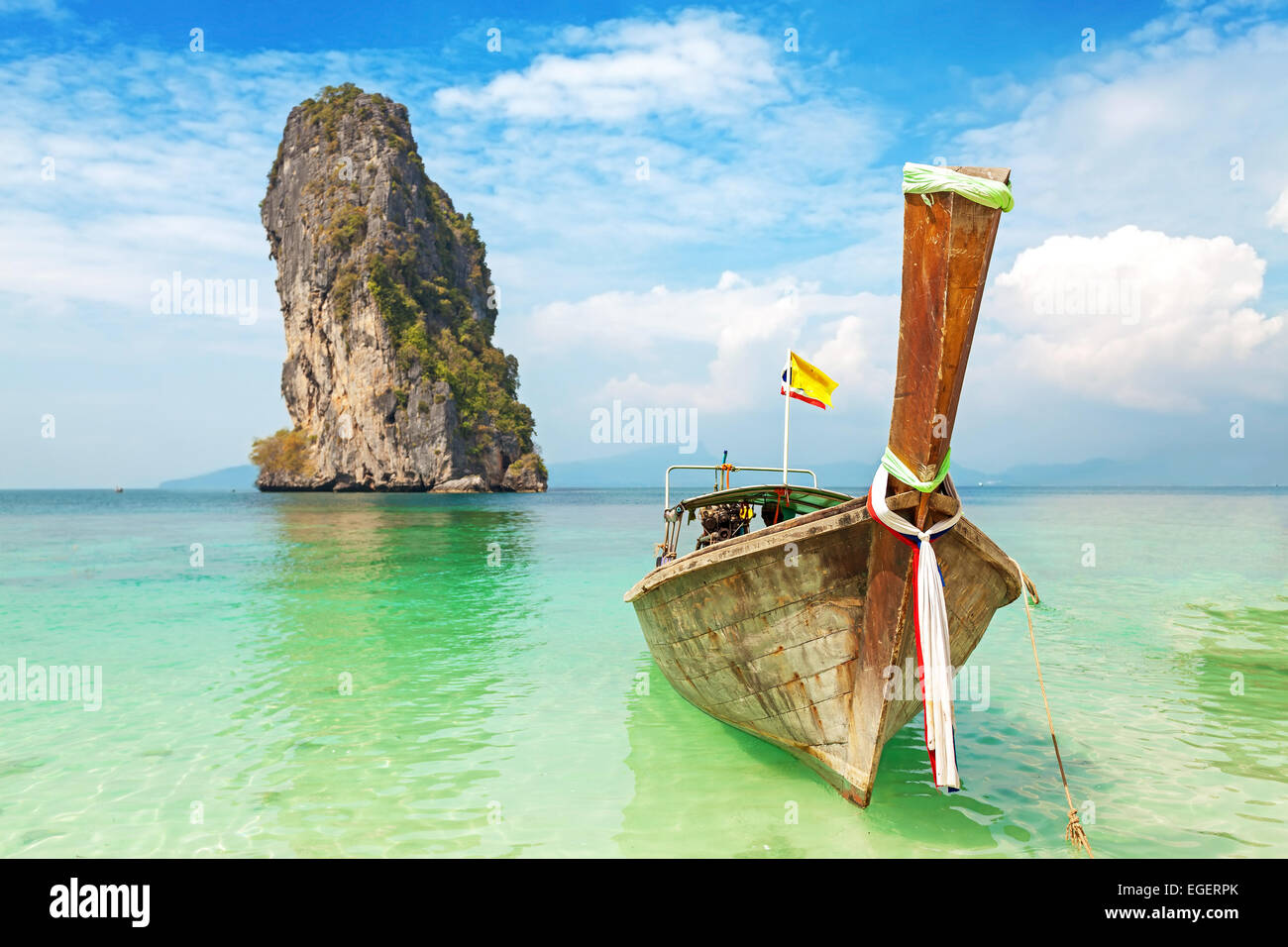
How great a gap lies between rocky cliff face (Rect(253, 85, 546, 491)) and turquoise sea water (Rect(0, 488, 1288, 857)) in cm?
6998

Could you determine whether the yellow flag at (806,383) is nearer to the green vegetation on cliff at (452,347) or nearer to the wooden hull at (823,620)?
the wooden hull at (823,620)

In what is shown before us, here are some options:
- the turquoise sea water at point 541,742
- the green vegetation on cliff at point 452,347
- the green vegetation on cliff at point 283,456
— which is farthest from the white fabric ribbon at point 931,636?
the green vegetation on cliff at point 283,456

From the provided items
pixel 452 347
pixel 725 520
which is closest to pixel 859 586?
pixel 725 520

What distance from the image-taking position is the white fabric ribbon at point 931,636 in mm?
4727

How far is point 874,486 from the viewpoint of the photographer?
4.74 metres

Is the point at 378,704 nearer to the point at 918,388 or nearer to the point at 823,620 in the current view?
the point at 823,620

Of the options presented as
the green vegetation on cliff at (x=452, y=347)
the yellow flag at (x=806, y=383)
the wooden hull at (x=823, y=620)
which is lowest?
the wooden hull at (x=823, y=620)

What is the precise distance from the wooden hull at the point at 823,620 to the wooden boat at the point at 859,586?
0.03ft

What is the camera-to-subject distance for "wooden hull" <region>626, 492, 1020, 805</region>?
16.5ft

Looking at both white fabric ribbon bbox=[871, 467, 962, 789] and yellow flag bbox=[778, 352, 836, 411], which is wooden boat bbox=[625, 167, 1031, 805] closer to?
white fabric ribbon bbox=[871, 467, 962, 789]

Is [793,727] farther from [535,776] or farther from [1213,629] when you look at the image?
[1213,629]

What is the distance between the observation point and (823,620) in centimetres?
529

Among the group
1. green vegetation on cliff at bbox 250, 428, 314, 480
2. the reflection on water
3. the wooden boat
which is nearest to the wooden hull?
the wooden boat
